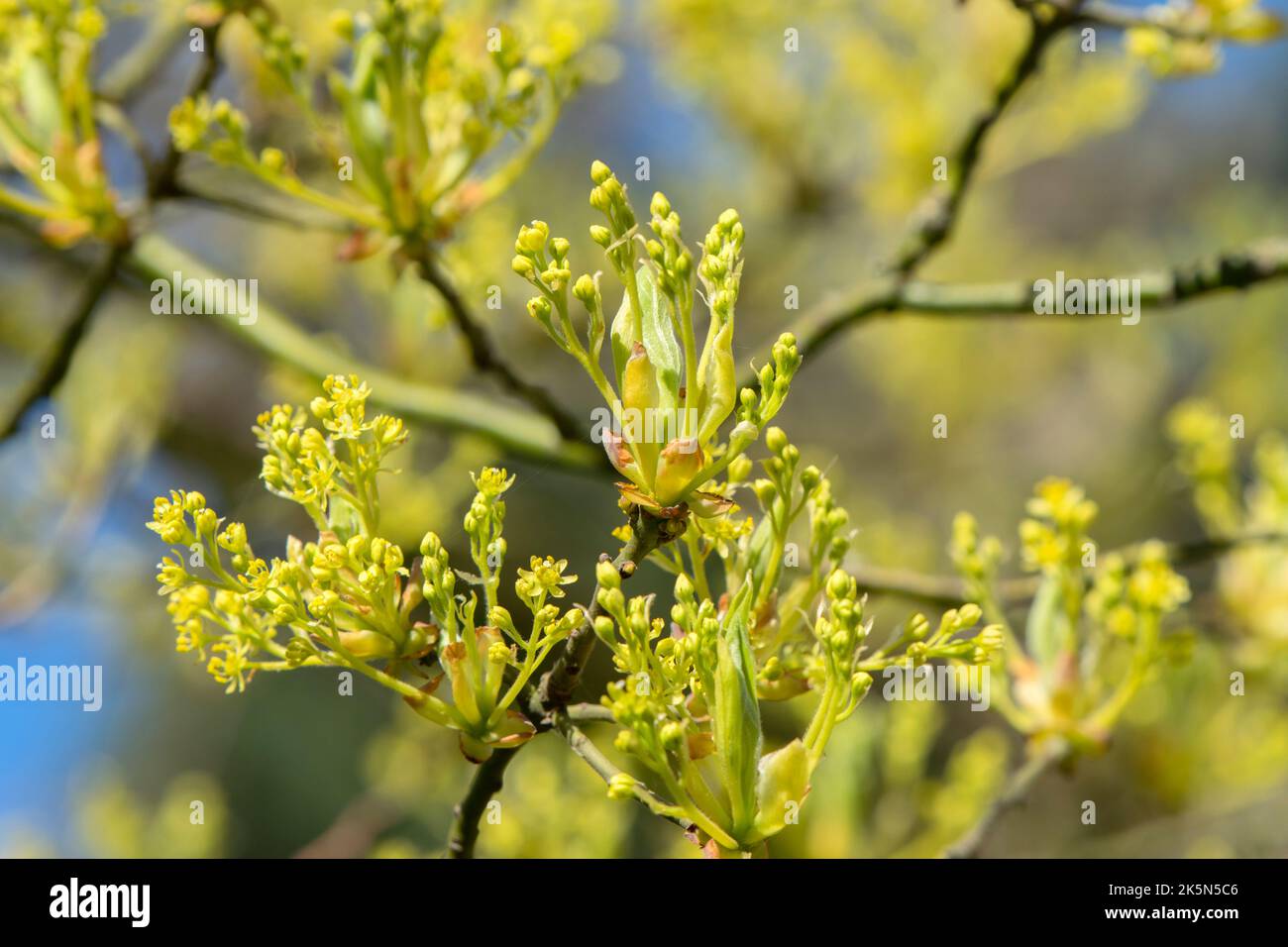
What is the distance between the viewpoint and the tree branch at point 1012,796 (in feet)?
4.02

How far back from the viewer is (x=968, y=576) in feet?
4.29

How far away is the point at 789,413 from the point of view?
16.1 ft

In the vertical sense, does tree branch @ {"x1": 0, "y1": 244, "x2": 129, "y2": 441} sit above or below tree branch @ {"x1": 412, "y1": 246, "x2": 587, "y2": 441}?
above

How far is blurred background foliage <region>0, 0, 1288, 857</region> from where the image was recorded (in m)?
1.97

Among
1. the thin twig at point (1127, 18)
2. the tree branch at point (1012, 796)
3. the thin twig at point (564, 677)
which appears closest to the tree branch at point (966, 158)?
the thin twig at point (1127, 18)

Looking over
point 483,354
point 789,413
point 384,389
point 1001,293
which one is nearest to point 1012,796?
point 1001,293

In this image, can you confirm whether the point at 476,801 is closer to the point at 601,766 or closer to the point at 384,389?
the point at 601,766

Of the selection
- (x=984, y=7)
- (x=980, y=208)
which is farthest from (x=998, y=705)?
(x=980, y=208)

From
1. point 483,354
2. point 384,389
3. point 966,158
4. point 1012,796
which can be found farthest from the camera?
point 384,389

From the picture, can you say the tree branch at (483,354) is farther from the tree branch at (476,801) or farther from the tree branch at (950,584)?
the tree branch at (476,801)

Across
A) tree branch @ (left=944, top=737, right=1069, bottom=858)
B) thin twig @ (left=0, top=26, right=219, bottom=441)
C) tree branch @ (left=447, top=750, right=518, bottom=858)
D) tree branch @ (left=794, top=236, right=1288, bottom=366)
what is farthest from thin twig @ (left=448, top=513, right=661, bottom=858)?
thin twig @ (left=0, top=26, right=219, bottom=441)

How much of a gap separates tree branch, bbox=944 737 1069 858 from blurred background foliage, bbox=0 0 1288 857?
6.7 inches

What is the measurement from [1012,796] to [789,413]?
3693 mm

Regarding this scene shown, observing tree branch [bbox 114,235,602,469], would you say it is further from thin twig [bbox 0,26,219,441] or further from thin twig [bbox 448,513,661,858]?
thin twig [bbox 448,513,661,858]
